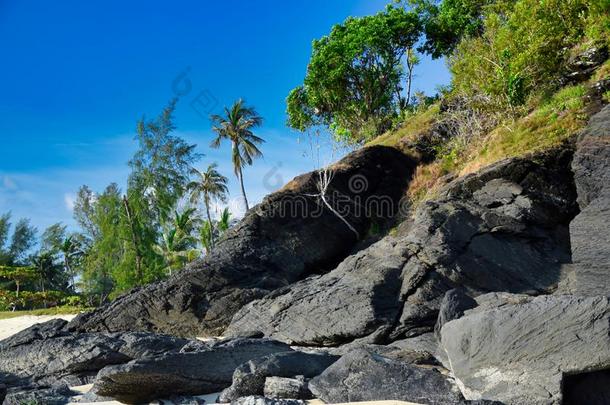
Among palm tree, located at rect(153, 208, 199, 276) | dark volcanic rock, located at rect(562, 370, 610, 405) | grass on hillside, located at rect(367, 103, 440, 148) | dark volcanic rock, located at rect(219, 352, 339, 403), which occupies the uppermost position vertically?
grass on hillside, located at rect(367, 103, 440, 148)

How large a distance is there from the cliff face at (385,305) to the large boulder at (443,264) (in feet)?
0.11

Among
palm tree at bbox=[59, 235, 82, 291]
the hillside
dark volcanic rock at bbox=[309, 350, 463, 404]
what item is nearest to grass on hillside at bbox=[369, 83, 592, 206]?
the hillside

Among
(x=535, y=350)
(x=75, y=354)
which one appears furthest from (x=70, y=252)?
(x=535, y=350)

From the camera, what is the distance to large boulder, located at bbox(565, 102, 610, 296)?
30.1ft

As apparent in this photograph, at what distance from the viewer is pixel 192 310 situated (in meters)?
16.2

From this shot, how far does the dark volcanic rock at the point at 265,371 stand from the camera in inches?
290

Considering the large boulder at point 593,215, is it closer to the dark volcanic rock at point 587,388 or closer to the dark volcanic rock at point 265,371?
the dark volcanic rock at point 587,388

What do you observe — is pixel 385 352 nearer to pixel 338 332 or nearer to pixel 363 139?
pixel 338 332

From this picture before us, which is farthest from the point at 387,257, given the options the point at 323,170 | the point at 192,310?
the point at 323,170

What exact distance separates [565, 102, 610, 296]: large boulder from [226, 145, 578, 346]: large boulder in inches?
48.7

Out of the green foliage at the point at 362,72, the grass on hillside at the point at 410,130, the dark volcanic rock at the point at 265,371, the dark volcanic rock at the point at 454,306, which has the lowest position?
the dark volcanic rock at the point at 265,371

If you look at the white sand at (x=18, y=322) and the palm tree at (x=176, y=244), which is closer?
the white sand at (x=18, y=322)

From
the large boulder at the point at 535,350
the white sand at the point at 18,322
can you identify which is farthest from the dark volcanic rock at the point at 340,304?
the white sand at the point at 18,322

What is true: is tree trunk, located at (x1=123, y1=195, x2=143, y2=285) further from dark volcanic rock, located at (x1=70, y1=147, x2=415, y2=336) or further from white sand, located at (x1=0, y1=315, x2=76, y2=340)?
dark volcanic rock, located at (x1=70, y1=147, x2=415, y2=336)
